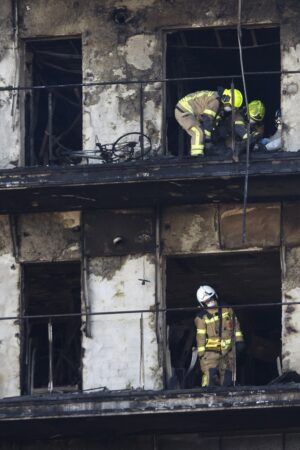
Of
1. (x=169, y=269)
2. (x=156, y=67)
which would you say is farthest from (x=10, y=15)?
(x=169, y=269)

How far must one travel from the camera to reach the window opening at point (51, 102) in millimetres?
34312

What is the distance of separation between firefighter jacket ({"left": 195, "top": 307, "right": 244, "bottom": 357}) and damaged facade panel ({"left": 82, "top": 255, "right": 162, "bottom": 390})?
0.64 metres

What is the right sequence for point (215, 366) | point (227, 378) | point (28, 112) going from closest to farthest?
1. point (227, 378)
2. point (215, 366)
3. point (28, 112)

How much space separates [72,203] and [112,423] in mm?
3121

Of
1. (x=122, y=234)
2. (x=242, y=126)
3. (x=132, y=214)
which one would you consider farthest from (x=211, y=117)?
(x=122, y=234)

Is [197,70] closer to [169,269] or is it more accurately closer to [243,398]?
[169,269]

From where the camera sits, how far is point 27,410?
104ft

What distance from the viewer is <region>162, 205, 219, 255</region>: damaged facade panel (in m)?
33.4

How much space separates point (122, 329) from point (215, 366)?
134 centimetres

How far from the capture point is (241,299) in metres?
38.6

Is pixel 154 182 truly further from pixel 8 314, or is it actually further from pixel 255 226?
pixel 8 314

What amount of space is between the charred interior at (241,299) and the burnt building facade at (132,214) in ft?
3.43

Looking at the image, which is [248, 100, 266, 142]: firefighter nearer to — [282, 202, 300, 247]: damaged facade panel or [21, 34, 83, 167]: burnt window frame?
[282, 202, 300, 247]: damaged facade panel

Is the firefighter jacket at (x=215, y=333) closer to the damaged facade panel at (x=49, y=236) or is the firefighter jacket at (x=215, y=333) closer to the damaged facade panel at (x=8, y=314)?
the damaged facade panel at (x=49, y=236)
